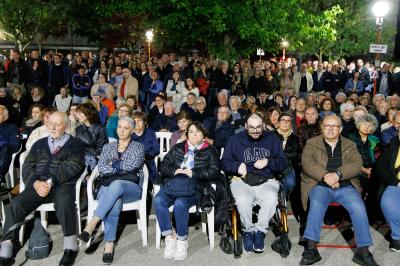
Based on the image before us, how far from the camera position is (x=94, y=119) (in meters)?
6.02

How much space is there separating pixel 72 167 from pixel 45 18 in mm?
19901

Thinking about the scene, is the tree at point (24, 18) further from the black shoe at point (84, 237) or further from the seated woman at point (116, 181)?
the black shoe at point (84, 237)

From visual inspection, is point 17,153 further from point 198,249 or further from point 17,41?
point 17,41

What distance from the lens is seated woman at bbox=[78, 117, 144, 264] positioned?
454 cm

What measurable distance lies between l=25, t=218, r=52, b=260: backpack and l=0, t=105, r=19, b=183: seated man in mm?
1358

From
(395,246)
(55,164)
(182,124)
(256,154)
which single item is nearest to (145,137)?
(182,124)

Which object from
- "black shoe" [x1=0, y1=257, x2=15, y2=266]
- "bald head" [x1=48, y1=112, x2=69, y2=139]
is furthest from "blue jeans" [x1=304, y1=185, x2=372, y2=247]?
"black shoe" [x1=0, y1=257, x2=15, y2=266]

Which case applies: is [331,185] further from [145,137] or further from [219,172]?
[145,137]

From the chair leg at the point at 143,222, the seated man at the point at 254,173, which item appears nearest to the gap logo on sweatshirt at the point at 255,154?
the seated man at the point at 254,173

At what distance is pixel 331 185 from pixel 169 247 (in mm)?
1799

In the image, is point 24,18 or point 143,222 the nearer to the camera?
point 143,222

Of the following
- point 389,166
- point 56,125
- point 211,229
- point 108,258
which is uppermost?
point 56,125

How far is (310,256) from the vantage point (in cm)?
440

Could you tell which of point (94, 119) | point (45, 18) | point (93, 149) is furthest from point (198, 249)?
point (45, 18)
